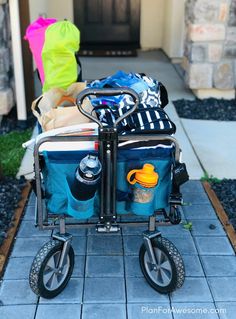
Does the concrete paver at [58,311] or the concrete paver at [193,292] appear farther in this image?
the concrete paver at [193,292]

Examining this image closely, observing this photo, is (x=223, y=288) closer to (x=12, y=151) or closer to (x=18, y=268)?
(x=18, y=268)

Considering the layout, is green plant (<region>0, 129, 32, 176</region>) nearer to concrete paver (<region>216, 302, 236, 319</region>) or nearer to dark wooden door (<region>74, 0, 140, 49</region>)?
concrete paver (<region>216, 302, 236, 319</region>)

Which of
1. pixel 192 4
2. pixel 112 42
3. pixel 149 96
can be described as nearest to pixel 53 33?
pixel 149 96

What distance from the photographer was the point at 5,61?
4406 mm

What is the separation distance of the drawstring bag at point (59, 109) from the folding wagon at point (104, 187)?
12 centimetres

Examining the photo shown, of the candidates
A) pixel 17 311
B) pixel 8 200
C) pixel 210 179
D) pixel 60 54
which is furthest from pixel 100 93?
pixel 210 179

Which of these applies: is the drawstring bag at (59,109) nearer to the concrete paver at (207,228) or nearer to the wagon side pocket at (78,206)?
the wagon side pocket at (78,206)

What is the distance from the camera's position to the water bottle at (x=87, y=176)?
6.82ft

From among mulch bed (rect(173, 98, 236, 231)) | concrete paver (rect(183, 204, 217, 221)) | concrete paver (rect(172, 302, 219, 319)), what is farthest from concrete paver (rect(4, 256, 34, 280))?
mulch bed (rect(173, 98, 236, 231))

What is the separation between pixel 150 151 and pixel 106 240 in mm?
904

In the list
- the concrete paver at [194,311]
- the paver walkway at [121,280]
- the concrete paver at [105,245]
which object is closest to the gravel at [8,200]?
the paver walkway at [121,280]

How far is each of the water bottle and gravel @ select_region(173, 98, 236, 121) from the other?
310 centimetres

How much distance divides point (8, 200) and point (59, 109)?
1.16 metres

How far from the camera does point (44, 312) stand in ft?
7.66
